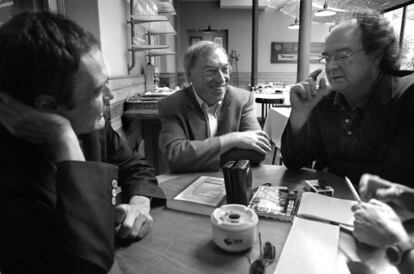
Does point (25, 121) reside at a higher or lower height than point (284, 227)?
higher

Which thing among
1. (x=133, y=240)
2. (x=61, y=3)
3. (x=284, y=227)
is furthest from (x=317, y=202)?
(x=61, y=3)

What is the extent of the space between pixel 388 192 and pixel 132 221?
748mm

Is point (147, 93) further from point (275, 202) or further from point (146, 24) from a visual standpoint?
point (275, 202)

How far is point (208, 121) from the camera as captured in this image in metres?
1.68

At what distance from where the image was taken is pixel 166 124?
1589 mm

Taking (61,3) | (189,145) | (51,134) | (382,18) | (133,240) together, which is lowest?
(133,240)

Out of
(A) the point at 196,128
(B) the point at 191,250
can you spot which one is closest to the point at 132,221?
(B) the point at 191,250

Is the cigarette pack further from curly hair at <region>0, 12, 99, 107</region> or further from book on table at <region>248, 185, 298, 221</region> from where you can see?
curly hair at <region>0, 12, 99, 107</region>

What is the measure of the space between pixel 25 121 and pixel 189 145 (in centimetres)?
77

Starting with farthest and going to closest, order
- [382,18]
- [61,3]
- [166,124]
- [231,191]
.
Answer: [61,3]
[166,124]
[382,18]
[231,191]

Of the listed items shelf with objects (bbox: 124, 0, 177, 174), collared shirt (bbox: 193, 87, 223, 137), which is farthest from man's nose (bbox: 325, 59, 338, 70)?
shelf with objects (bbox: 124, 0, 177, 174)

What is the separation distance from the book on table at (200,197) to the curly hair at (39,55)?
49cm

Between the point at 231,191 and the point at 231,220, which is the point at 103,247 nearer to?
the point at 231,220

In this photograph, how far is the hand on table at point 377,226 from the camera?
2.27 ft
